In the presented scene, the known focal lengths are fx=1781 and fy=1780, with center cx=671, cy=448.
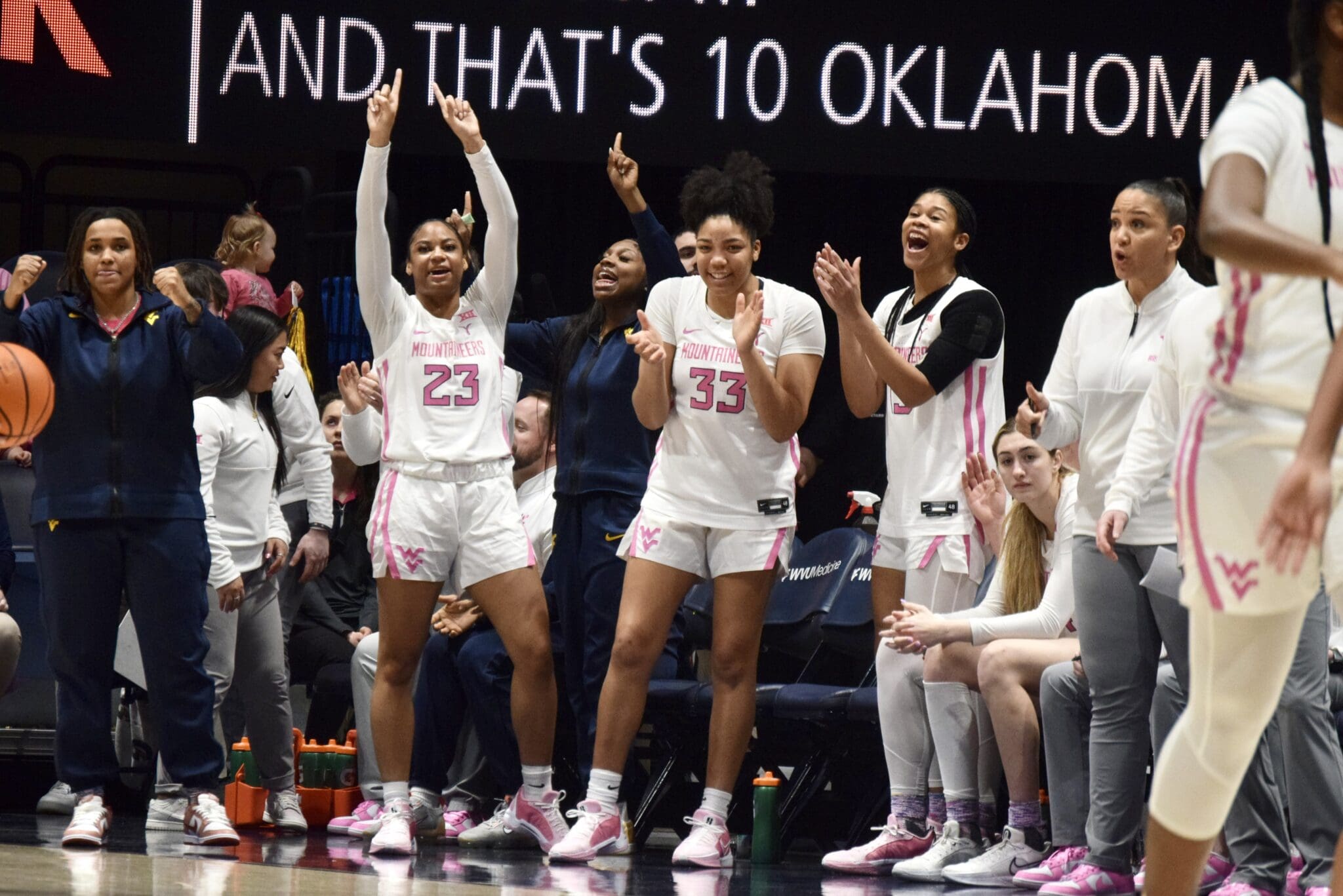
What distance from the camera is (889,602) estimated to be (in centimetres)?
469

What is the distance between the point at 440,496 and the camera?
15.9 feet

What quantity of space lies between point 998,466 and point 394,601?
1644 mm

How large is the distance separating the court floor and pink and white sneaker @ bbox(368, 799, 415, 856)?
0.05 metres

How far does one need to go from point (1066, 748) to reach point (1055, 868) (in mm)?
282

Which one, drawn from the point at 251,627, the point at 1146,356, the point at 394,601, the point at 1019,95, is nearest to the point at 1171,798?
the point at 1146,356

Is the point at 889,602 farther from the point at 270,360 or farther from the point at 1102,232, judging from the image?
the point at 1102,232

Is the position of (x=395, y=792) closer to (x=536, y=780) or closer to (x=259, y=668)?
(x=536, y=780)

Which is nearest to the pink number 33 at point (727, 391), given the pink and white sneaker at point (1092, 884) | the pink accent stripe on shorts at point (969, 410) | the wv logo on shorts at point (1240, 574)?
the pink accent stripe on shorts at point (969, 410)

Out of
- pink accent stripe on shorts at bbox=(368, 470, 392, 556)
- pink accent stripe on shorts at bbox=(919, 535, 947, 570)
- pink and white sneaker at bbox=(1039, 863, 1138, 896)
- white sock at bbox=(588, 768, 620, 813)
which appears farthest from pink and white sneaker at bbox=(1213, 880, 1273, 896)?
pink accent stripe on shorts at bbox=(368, 470, 392, 556)

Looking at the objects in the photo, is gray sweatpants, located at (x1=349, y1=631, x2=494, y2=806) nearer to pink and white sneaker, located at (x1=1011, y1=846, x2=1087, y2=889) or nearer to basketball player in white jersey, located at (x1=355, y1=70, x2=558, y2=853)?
basketball player in white jersey, located at (x1=355, y1=70, x2=558, y2=853)

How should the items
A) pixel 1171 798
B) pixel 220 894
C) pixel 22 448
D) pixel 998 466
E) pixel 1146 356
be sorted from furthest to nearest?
pixel 22 448, pixel 998 466, pixel 1146 356, pixel 220 894, pixel 1171 798

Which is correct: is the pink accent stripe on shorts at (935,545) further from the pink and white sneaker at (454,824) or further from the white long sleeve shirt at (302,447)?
the white long sleeve shirt at (302,447)

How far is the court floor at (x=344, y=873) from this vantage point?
3703 millimetres

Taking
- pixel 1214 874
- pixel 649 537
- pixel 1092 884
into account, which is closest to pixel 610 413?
pixel 649 537
